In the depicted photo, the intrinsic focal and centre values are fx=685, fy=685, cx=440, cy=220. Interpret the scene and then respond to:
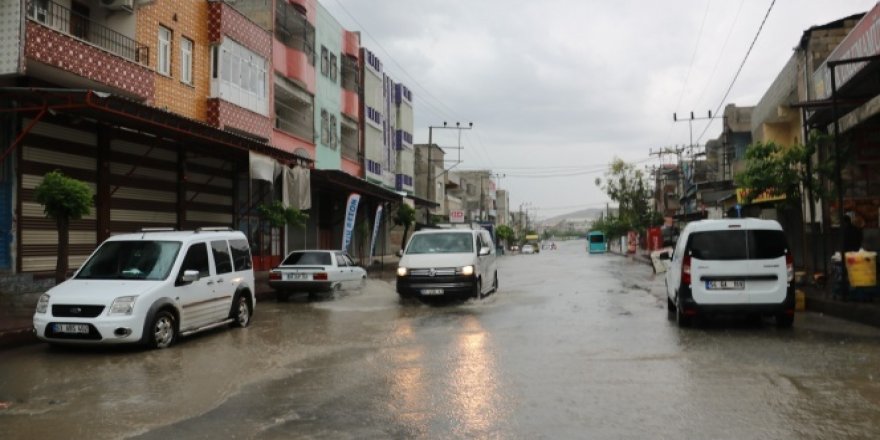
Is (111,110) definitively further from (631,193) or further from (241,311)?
(631,193)

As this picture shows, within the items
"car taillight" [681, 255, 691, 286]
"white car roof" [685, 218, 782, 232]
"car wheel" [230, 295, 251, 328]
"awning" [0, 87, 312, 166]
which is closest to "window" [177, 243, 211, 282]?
"car wheel" [230, 295, 251, 328]

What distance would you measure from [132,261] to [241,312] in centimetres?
243

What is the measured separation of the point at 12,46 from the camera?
14281 mm

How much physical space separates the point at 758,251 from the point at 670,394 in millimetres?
5604

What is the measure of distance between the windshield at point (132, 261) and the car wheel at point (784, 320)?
32.8 feet

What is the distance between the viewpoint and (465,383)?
24.1 feet

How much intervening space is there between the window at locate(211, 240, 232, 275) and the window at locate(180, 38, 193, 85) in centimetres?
1180

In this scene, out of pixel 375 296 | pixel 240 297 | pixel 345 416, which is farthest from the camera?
pixel 375 296

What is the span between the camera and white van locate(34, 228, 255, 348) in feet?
31.3

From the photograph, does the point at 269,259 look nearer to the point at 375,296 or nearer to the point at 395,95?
the point at 375,296

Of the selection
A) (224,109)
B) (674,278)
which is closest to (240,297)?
(674,278)

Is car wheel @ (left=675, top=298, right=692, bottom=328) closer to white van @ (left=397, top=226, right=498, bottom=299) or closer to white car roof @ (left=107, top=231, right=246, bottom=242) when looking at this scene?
white van @ (left=397, top=226, right=498, bottom=299)

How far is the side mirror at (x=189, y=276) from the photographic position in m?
10.5

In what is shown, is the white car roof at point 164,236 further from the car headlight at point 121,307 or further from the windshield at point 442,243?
the windshield at point 442,243
